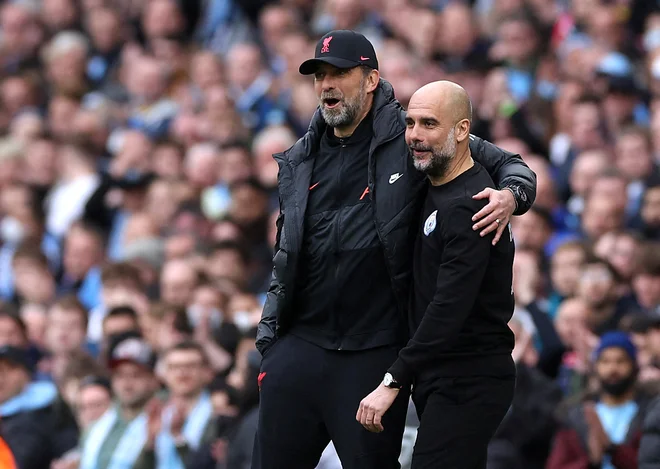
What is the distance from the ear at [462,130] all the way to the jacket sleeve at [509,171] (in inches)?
11.0

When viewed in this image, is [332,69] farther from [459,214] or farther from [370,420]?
[370,420]

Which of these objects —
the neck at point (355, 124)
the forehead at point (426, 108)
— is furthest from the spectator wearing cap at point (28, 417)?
the forehead at point (426, 108)

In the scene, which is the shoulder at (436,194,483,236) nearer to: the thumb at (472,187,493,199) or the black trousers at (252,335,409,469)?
the thumb at (472,187,493,199)

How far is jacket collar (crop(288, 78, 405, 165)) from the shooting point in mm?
5766

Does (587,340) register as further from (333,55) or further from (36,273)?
(36,273)

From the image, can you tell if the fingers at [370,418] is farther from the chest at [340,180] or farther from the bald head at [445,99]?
the bald head at [445,99]

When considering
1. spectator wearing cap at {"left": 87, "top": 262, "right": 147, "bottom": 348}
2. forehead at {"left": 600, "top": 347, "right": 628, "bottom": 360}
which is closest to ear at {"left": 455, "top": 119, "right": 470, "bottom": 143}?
forehead at {"left": 600, "top": 347, "right": 628, "bottom": 360}

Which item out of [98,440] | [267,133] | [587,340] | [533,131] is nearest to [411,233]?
[587,340]

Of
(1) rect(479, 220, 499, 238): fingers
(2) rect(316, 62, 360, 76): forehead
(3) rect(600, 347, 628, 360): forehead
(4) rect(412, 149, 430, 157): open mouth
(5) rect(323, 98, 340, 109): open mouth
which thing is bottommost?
(3) rect(600, 347, 628, 360): forehead

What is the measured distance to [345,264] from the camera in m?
5.75

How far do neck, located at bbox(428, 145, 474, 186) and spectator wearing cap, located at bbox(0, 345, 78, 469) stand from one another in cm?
489

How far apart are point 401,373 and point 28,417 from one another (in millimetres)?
4957

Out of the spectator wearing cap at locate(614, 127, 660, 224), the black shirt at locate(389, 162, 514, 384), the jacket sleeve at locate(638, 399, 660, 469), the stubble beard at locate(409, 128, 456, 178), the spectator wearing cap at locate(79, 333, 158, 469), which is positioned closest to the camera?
the black shirt at locate(389, 162, 514, 384)

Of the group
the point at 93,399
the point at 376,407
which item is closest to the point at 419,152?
the point at 376,407
